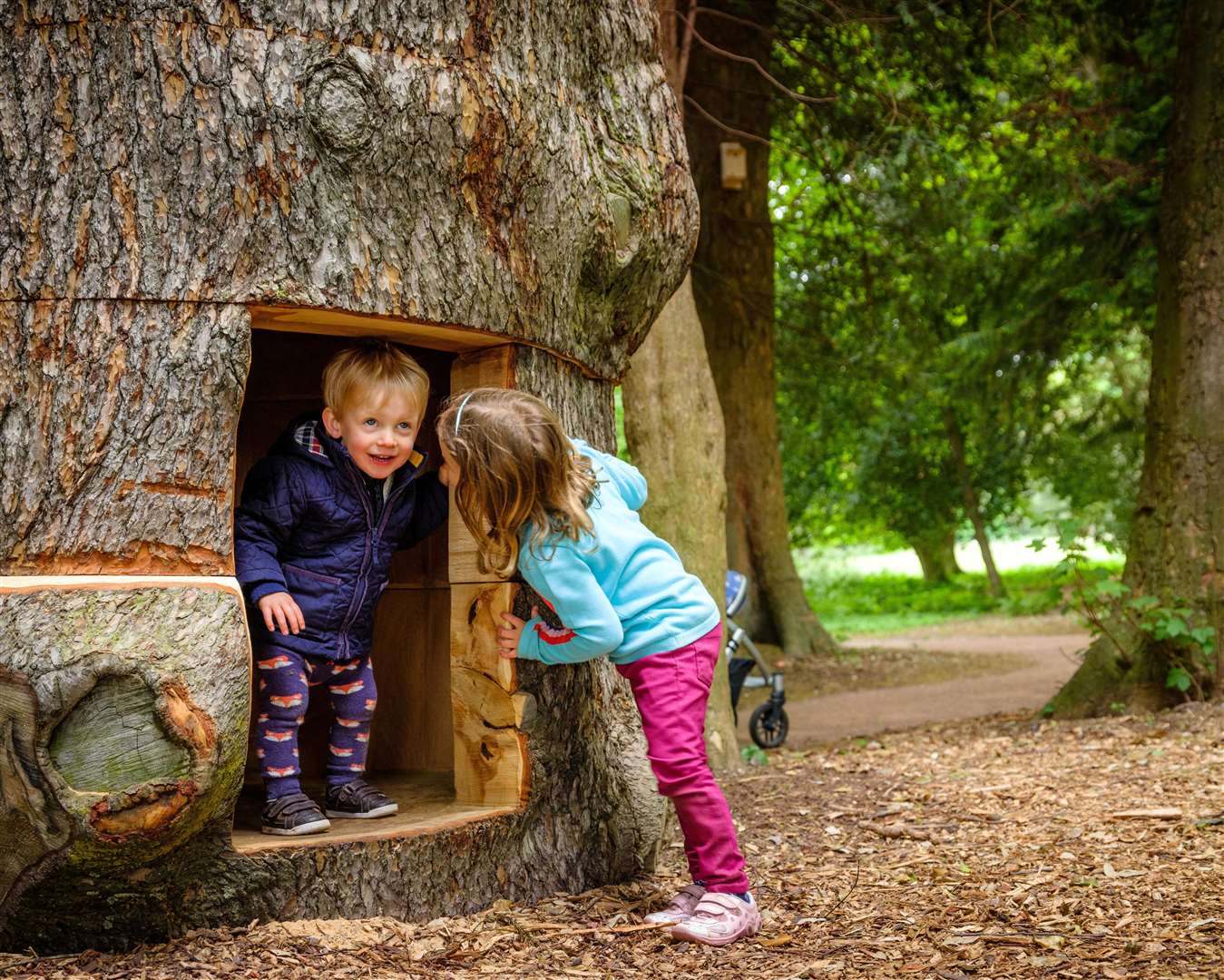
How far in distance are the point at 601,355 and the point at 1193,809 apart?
2968mm

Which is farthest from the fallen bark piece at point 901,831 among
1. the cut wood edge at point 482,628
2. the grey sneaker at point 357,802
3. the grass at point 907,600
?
the grass at point 907,600

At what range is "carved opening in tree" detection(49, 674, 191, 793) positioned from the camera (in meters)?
Answer: 2.95

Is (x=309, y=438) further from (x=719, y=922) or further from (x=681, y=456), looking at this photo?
(x=681, y=456)

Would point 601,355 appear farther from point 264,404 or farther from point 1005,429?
point 1005,429

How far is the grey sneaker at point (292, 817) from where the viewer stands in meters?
3.63

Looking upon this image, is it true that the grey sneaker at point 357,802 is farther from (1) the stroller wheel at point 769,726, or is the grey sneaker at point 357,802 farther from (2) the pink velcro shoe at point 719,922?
(1) the stroller wheel at point 769,726

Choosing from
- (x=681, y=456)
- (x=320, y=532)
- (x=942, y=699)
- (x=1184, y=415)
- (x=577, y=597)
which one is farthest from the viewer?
(x=942, y=699)

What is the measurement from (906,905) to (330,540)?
2175 mm

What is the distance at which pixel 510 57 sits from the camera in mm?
3740

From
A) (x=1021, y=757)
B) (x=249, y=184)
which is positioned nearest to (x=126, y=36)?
(x=249, y=184)

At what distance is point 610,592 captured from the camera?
3592 millimetres

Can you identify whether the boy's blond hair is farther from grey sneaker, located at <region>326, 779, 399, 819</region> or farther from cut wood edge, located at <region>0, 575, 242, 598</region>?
grey sneaker, located at <region>326, 779, 399, 819</region>

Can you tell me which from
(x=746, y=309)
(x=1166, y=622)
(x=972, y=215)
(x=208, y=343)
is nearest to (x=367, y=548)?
(x=208, y=343)

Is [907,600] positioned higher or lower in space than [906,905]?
higher
